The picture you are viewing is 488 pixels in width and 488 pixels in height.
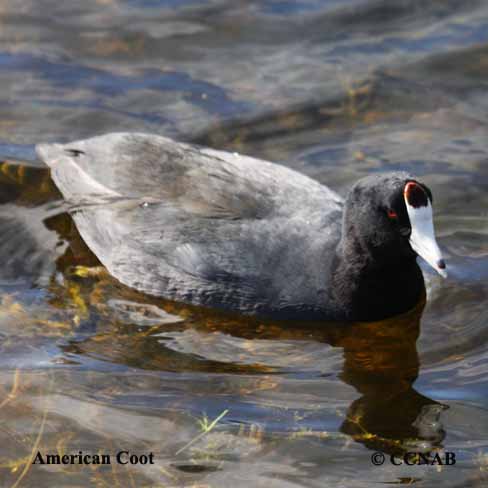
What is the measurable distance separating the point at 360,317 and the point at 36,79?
3.53 meters

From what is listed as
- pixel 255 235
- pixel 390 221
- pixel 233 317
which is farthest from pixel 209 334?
pixel 390 221

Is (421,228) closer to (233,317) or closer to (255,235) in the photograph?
(255,235)

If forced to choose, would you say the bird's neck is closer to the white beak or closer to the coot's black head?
the coot's black head

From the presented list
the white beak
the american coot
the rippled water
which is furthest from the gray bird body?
the white beak

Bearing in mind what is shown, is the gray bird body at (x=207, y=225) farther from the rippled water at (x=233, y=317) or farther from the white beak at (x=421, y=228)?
the white beak at (x=421, y=228)

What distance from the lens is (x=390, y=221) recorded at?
16.9 ft

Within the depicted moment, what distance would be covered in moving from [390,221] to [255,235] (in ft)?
2.42

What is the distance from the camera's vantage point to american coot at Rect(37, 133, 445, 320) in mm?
5258

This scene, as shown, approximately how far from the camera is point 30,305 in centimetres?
560

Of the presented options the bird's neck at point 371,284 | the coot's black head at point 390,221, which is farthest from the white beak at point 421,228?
the bird's neck at point 371,284

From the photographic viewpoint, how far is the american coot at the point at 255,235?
5.26m

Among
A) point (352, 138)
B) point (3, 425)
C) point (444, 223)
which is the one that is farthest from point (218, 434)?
point (352, 138)

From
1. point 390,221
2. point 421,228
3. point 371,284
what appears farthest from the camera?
point 371,284

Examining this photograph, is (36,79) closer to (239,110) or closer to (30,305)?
(239,110)
